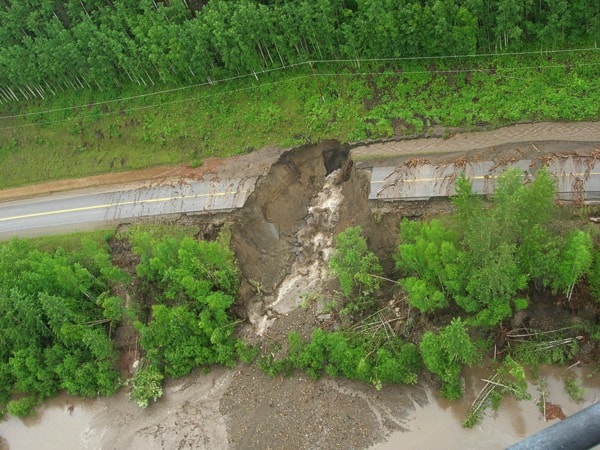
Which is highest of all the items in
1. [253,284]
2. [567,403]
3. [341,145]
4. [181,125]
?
[181,125]

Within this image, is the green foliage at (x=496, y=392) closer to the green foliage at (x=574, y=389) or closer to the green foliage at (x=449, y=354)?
the green foliage at (x=449, y=354)

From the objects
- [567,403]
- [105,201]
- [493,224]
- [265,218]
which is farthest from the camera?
[105,201]

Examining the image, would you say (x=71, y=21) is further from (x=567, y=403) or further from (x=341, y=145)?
(x=567, y=403)

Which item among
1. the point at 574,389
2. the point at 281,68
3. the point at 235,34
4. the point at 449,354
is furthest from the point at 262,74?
the point at 574,389

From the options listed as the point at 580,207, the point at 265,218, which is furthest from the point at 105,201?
the point at 580,207

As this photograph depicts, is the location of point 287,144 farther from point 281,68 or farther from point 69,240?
point 69,240

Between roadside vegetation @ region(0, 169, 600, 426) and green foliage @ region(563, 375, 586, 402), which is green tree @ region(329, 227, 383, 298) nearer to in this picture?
roadside vegetation @ region(0, 169, 600, 426)

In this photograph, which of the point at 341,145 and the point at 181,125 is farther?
the point at 181,125
